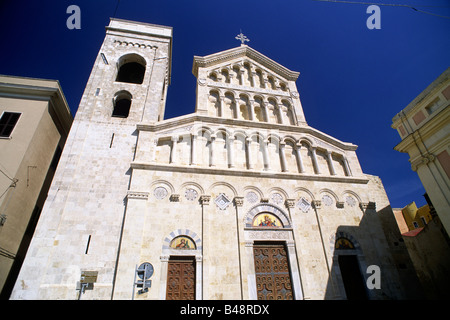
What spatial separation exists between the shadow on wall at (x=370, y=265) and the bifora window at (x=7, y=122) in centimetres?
1721

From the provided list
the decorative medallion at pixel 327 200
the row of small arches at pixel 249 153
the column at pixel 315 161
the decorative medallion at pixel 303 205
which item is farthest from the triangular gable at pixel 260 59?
the decorative medallion at pixel 303 205

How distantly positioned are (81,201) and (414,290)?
56.0 feet

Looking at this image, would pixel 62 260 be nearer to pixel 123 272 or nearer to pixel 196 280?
pixel 123 272

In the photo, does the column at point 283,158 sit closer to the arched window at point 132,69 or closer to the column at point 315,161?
the column at point 315,161

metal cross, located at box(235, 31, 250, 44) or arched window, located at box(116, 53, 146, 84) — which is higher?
metal cross, located at box(235, 31, 250, 44)

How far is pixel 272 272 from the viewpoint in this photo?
1145 cm

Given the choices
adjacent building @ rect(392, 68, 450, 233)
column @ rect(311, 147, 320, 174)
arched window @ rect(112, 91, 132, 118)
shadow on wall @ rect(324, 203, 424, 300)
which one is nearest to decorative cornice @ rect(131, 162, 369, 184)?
column @ rect(311, 147, 320, 174)

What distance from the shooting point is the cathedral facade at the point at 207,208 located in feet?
33.3

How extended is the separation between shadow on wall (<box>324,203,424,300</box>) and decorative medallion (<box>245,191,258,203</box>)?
4.52 meters

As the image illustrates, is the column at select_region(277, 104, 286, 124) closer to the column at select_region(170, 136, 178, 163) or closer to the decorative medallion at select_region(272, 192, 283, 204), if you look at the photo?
the decorative medallion at select_region(272, 192, 283, 204)

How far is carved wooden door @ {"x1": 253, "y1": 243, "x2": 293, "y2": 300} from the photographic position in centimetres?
1092

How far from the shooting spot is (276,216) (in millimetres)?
12836
